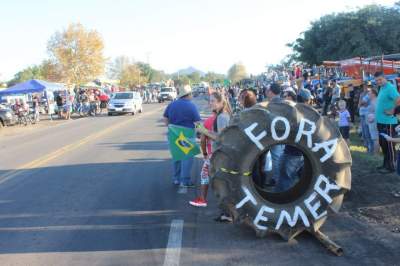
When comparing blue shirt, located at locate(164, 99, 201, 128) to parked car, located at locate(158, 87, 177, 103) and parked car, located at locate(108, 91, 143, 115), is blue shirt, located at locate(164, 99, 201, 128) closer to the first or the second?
parked car, located at locate(108, 91, 143, 115)

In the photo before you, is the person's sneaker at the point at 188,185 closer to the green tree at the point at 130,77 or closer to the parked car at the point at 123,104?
the parked car at the point at 123,104

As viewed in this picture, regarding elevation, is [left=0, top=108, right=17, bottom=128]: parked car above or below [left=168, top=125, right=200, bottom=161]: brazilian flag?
below

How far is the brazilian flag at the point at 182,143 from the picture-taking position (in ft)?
26.7

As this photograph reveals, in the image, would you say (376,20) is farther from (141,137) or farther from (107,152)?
(107,152)

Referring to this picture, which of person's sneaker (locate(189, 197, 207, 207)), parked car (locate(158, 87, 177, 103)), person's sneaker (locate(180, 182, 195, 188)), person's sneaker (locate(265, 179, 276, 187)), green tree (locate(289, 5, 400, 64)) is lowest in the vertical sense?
parked car (locate(158, 87, 177, 103))

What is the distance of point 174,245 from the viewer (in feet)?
17.3

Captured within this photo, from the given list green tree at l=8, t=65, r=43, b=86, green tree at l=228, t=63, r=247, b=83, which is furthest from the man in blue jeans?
green tree at l=8, t=65, r=43, b=86

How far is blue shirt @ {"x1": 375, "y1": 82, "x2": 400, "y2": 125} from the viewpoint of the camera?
8.34 meters

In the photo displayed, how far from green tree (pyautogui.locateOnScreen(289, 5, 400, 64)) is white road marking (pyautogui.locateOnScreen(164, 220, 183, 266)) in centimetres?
3149

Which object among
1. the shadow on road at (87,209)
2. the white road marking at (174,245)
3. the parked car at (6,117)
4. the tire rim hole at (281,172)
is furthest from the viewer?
the parked car at (6,117)

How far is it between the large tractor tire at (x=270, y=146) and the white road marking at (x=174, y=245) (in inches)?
26.7

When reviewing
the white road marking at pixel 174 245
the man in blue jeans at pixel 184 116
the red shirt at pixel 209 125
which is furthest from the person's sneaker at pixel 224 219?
the man in blue jeans at pixel 184 116

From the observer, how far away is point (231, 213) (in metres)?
5.31

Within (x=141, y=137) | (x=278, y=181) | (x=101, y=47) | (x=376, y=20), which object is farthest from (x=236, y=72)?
(x=278, y=181)
